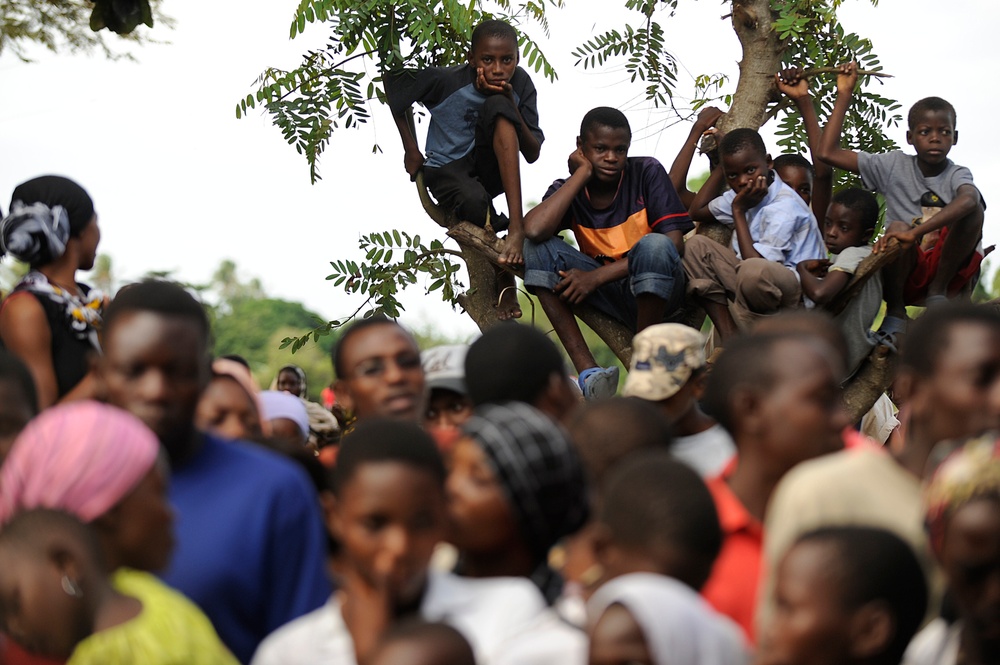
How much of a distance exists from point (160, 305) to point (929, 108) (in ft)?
16.8

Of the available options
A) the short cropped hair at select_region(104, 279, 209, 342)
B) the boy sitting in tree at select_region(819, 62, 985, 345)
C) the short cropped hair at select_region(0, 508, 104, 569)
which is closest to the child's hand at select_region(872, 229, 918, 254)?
the boy sitting in tree at select_region(819, 62, 985, 345)

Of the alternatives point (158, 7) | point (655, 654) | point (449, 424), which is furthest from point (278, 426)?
point (158, 7)

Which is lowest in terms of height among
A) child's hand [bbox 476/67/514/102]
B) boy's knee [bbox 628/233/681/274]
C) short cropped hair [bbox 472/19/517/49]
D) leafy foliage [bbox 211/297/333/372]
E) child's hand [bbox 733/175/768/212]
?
leafy foliage [bbox 211/297/333/372]

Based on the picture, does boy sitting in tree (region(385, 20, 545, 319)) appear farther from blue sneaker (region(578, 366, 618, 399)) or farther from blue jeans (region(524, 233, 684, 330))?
blue sneaker (region(578, 366, 618, 399))

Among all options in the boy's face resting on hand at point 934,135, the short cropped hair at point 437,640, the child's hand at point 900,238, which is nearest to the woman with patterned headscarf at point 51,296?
the short cropped hair at point 437,640

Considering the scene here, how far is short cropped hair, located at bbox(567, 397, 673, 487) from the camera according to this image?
367 centimetres

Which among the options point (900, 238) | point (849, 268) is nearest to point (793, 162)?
point (849, 268)

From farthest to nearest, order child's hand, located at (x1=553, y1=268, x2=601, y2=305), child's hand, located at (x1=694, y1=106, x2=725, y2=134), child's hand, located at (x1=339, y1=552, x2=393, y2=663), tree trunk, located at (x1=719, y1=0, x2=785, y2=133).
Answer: child's hand, located at (x1=694, y1=106, x2=725, y2=134) < tree trunk, located at (x1=719, y1=0, x2=785, y2=133) < child's hand, located at (x1=553, y1=268, x2=601, y2=305) < child's hand, located at (x1=339, y1=552, x2=393, y2=663)

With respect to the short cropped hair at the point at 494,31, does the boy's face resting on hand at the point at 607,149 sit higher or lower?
lower

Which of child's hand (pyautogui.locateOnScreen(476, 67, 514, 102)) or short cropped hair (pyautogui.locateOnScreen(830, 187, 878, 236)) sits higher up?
child's hand (pyautogui.locateOnScreen(476, 67, 514, 102))

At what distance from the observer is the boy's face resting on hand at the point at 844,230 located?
7.53 metres

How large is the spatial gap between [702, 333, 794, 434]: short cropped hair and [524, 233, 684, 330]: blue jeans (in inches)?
122

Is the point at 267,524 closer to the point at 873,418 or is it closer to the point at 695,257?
the point at 695,257

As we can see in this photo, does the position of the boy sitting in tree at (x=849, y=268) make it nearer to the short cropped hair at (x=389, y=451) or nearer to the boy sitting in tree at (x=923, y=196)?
the boy sitting in tree at (x=923, y=196)
